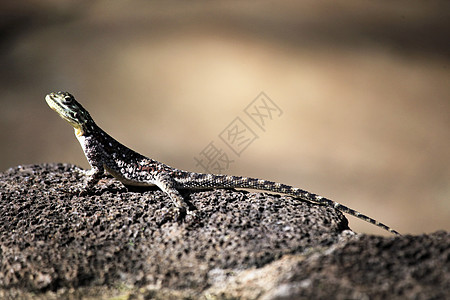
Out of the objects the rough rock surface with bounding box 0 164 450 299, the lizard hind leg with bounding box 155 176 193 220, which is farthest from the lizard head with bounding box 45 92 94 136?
the lizard hind leg with bounding box 155 176 193 220

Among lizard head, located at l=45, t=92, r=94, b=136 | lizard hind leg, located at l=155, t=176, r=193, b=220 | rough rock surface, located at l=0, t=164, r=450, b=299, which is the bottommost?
rough rock surface, located at l=0, t=164, r=450, b=299

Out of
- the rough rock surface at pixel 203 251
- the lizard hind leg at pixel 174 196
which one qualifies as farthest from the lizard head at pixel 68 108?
the lizard hind leg at pixel 174 196

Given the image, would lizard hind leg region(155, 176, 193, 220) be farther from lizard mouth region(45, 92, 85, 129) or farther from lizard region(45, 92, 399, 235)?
lizard mouth region(45, 92, 85, 129)

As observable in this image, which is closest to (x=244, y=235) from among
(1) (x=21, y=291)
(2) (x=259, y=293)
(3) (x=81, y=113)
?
(2) (x=259, y=293)

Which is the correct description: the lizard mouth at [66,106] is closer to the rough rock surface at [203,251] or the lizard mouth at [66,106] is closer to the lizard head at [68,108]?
the lizard head at [68,108]

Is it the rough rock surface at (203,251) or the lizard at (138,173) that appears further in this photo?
the lizard at (138,173)

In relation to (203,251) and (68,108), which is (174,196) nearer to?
(203,251)

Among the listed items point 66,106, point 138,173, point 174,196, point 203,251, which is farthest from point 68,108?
point 203,251
